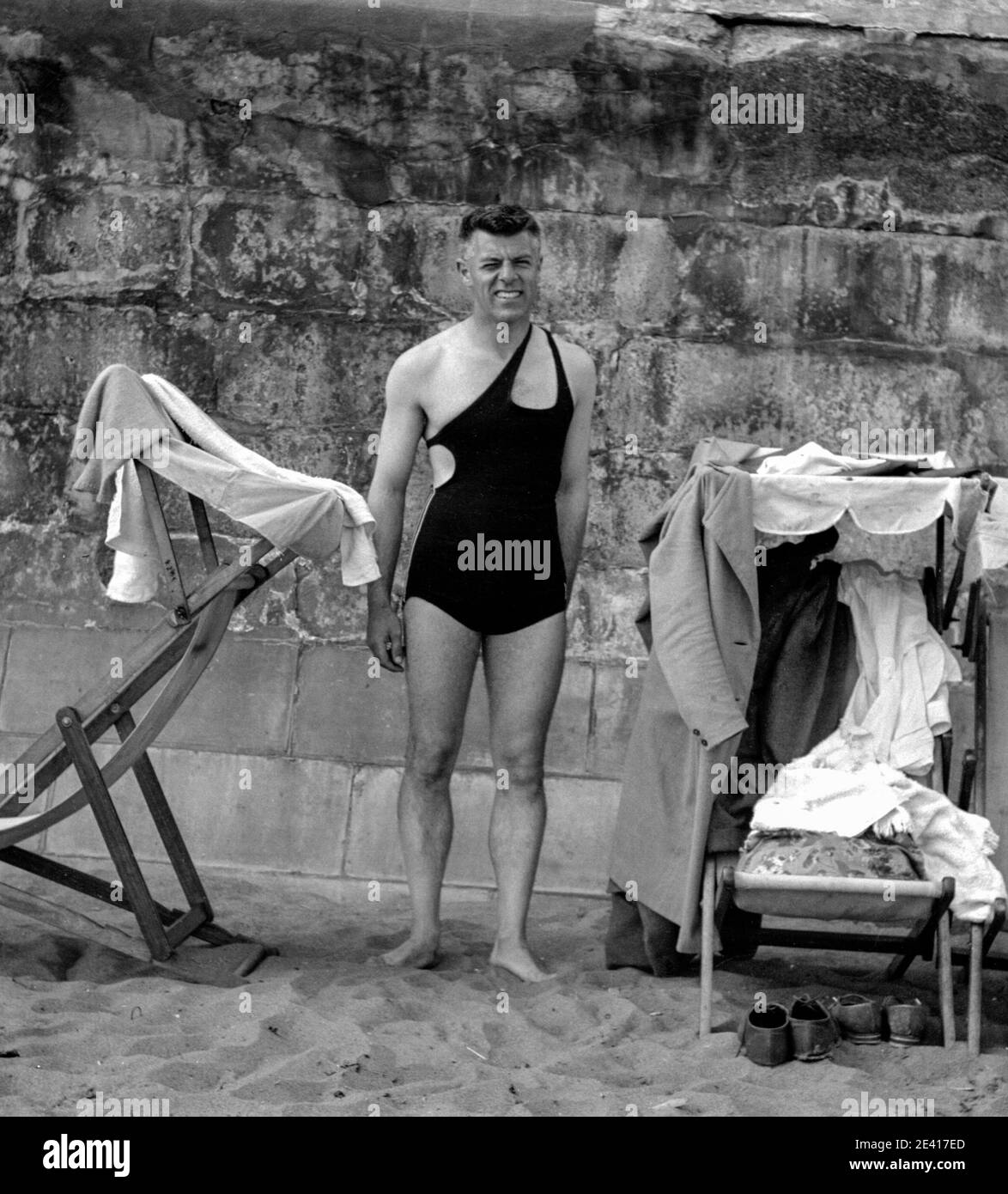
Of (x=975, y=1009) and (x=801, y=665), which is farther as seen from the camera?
(x=801, y=665)

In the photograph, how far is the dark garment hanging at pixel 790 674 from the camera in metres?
4.30

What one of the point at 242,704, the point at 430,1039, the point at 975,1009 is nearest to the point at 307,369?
the point at 242,704

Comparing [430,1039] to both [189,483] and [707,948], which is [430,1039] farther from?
[189,483]

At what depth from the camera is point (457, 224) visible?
5.71 meters

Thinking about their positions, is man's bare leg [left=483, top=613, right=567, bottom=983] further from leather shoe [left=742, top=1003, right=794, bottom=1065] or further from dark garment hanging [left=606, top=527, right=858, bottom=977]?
leather shoe [left=742, top=1003, right=794, bottom=1065]

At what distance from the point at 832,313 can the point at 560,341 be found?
5.05ft

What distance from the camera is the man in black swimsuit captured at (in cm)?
439

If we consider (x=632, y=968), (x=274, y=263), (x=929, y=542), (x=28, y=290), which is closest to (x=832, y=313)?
(x=929, y=542)

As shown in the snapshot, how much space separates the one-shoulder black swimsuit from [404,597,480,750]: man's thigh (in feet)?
0.14

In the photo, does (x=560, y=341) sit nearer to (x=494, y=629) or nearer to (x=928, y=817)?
(x=494, y=629)

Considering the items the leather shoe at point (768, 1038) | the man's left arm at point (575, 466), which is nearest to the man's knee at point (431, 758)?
the man's left arm at point (575, 466)

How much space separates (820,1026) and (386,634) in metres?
1.61

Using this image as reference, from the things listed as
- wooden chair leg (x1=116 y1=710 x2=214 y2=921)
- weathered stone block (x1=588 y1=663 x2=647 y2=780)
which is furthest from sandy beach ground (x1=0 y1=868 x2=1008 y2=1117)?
weathered stone block (x1=588 y1=663 x2=647 y2=780)

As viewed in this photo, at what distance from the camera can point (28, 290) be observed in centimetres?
580
